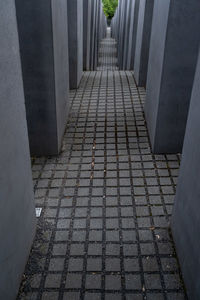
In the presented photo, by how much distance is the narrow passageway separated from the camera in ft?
11.0

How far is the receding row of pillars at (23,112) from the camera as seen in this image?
8.79ft

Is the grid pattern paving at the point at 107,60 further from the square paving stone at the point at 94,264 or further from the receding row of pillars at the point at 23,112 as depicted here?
the square paving stone at the point at 94,264

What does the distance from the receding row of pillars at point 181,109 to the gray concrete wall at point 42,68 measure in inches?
82.0

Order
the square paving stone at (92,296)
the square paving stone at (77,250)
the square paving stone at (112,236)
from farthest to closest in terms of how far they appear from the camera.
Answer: the square paving stone at (112,236) → the square paving stone at (77,250) → the square paving stone at (92,296)

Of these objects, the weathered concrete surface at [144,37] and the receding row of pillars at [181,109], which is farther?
the weathered concrete surface at [144,37]

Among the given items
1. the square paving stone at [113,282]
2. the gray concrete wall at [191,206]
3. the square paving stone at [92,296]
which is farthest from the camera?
the square paving stone at [113,282]

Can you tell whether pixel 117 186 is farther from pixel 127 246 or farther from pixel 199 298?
pixel 199 298

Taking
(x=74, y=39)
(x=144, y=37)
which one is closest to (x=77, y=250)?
(x=144, y=37)

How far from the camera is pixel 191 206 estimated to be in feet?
10.3

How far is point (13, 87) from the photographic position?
2869mm

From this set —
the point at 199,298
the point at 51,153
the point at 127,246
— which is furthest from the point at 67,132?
the point at 199,298

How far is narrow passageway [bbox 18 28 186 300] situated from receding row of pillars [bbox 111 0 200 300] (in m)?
0.37

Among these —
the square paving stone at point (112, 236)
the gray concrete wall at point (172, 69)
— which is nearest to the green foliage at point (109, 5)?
the gray concrete wall at point (172, 69)

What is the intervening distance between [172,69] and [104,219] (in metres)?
3.14
